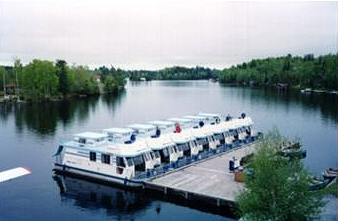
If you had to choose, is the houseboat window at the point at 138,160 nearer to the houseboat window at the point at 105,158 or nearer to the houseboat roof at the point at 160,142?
the houseboat roof at the point at 160,142

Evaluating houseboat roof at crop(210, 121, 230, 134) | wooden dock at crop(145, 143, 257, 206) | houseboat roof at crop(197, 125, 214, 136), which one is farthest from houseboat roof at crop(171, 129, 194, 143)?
houseboat roof at crop(210, 121, 230, 134)

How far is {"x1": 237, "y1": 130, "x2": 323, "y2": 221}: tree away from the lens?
2214cm

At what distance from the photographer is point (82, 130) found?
224ft

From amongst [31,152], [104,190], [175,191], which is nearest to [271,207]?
[175,191]

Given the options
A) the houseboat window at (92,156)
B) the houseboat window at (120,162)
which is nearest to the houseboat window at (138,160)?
the houseboat window at (120,162)

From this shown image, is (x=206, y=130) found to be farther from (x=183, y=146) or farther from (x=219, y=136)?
(x=183, y=146)

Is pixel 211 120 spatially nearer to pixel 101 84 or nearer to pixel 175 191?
pixel 175 191

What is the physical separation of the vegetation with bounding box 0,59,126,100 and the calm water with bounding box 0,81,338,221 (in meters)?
13.3

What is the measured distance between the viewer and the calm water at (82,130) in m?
32.6

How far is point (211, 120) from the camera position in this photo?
56.8 meters

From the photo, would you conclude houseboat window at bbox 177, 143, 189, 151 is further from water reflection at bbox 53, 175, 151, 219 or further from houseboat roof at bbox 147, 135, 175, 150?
water reflection at bbox 53, 175, 151, 219

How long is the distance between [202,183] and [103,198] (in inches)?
334

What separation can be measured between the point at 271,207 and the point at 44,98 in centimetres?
10683

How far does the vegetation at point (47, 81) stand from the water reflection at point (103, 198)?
8507 cm
